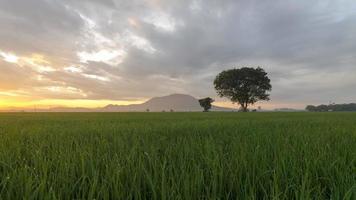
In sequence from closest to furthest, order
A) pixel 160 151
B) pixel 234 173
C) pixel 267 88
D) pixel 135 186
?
1. pixel 135 186
2. pixel 234 173
3. pixel 160 151
4. pixel 267 88

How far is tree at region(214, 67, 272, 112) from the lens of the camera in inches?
2586

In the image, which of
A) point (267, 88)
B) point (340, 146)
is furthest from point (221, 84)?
point (340, 146)

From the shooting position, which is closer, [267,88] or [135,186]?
[135,186]

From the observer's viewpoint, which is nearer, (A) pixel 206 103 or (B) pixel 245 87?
(B) pixel 245 87

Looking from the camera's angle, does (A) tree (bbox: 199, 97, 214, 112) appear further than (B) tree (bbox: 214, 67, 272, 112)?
Yes

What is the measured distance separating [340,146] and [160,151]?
7.68 feet

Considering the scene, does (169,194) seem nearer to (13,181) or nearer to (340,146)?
(13,181)

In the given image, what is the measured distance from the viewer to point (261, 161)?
8.77 feet

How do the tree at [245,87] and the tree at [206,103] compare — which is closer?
the tree at [245,87]

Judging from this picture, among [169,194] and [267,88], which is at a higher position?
[267,88]

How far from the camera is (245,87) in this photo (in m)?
66.2

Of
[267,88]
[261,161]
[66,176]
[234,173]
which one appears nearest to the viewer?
[66,176]

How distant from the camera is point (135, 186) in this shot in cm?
183

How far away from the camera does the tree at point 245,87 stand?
65.7 meters
